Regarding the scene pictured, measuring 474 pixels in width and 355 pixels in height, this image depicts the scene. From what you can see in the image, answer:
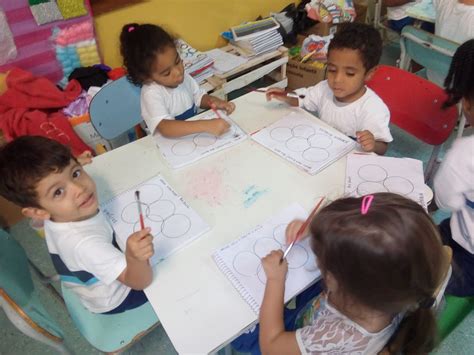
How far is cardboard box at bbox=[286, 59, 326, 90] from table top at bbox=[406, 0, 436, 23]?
0.62 meters

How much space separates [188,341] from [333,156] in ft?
2.25

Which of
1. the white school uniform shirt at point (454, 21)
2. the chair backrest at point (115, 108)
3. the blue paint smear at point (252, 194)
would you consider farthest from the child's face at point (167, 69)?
the white school uniform shirt at point (454, 21)

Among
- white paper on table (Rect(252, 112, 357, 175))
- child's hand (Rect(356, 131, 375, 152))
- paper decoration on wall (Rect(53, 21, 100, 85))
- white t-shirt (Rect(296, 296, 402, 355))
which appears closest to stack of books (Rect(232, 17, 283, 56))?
paper decoration on wall (Rect(53, 21, 100, 85))

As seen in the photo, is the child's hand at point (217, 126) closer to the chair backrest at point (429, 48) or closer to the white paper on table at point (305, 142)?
the white paper on table at point (305, 142)

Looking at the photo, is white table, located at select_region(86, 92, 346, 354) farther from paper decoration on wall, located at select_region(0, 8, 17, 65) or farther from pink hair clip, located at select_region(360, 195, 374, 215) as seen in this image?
paper decoration on wall, located at select_region(0, 8, 17, 65)

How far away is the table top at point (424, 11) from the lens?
2149mm

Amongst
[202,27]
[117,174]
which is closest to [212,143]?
[117,174]

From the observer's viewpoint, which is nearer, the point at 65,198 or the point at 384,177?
the point at 65,198

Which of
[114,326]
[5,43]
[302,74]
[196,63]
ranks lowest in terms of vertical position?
[302,74]

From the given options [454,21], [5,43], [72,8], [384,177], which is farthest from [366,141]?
[5,43]

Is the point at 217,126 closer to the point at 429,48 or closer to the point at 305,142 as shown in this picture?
the point at 305,142

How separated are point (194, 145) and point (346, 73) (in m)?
0.60

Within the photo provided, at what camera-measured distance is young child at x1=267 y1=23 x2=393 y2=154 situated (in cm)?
125

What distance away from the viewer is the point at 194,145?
120 centimetres
